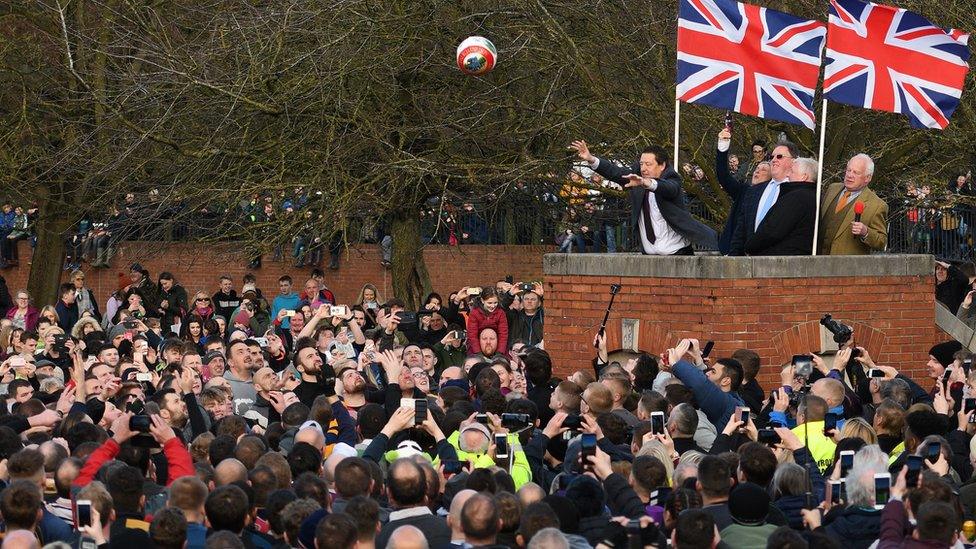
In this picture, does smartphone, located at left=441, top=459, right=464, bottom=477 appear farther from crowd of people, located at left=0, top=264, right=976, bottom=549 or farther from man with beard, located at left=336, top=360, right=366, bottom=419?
man with beard, located at left=336, top=360, right=366, bottom=419

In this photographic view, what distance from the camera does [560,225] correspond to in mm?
24438

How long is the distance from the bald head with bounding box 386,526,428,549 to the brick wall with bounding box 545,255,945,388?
21.5 ft

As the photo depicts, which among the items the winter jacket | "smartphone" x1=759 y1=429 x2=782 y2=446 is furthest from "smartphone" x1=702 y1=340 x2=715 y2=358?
the winter jacket

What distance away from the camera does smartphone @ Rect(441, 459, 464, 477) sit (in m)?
8.83

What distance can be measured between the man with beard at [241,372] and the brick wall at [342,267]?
454 inches

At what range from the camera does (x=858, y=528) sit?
25.5 ft

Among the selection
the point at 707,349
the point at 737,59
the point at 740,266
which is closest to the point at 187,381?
the point at 707,349

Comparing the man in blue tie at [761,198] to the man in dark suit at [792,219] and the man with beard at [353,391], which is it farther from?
the man with beard at [353,391]

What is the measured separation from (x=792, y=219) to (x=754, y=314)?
0.99m

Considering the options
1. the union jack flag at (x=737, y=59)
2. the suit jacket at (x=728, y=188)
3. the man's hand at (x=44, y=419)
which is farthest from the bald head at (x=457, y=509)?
the union jack flag at (x=737, y=59)

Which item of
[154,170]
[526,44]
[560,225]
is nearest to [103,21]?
[154,170]

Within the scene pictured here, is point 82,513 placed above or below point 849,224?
below

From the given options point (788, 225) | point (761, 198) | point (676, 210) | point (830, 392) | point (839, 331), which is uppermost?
point (761, 198)

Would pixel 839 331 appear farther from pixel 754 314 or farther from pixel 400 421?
pixel 400 421
